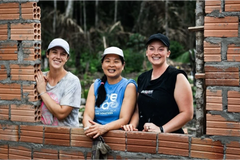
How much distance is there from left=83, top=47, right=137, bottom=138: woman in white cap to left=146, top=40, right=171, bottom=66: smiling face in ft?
1.02

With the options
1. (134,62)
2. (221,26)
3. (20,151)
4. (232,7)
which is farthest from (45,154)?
(134,62)

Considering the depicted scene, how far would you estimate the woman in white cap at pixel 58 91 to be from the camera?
309 centimetres

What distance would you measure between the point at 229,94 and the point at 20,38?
205 centimetres

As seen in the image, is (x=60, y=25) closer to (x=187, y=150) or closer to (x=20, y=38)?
(x=20, y=38)

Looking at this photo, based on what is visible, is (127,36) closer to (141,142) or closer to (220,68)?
(141,142)

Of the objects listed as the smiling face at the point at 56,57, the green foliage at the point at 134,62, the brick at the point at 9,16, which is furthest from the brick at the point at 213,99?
the green foliage at the point at 134,62


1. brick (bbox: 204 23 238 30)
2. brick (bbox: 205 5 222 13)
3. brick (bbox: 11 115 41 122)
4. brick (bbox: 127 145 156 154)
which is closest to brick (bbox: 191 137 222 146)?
brick (bbox: 127 145 156 154)

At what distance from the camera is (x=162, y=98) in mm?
2803

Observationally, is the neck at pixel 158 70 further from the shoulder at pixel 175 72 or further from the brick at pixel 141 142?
the brick at pixel 141 142

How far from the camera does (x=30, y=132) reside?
320cm

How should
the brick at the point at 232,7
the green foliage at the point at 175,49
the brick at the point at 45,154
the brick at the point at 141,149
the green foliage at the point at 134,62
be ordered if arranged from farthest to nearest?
1. the green foliage at the point at 175,49
2. the green foliage at the point at 134,62
3. the brick at the point at 45,154
4. the brick at the point at 141,149
5. the brick at the point at 232,7

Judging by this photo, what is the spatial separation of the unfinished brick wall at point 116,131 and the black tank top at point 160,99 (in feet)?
0.64

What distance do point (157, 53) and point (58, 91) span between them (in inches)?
42.2

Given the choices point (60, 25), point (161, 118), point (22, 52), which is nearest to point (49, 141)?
point (22, 52)
